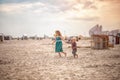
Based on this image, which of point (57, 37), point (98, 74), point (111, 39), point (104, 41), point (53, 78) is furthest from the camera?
point (111, 39)

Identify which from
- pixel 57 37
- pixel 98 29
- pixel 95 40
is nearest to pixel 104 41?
pixel 95 40

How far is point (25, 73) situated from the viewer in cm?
Answer: 1044

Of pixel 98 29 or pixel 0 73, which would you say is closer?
pixel 0 73

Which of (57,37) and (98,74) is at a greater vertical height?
(57,37)

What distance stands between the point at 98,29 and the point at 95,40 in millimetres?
44086

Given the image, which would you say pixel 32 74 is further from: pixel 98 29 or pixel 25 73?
pixel 98 29

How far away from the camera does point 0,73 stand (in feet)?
34.7

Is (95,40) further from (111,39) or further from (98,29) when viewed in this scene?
(98,29)

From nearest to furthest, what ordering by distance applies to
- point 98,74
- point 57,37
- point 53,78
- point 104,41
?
point 53,78, point 98,74, point 57,37, point 104,41

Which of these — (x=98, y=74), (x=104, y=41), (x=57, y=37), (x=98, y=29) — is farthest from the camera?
(x=98, y=29)

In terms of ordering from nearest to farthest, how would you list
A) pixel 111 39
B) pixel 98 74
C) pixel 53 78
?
pixel 53 78 → pixel 98 74 → pixel 111 39

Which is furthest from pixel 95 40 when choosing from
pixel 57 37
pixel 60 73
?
pixel 60 73

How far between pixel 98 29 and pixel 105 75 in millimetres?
63307

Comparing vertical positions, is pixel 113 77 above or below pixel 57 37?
below
